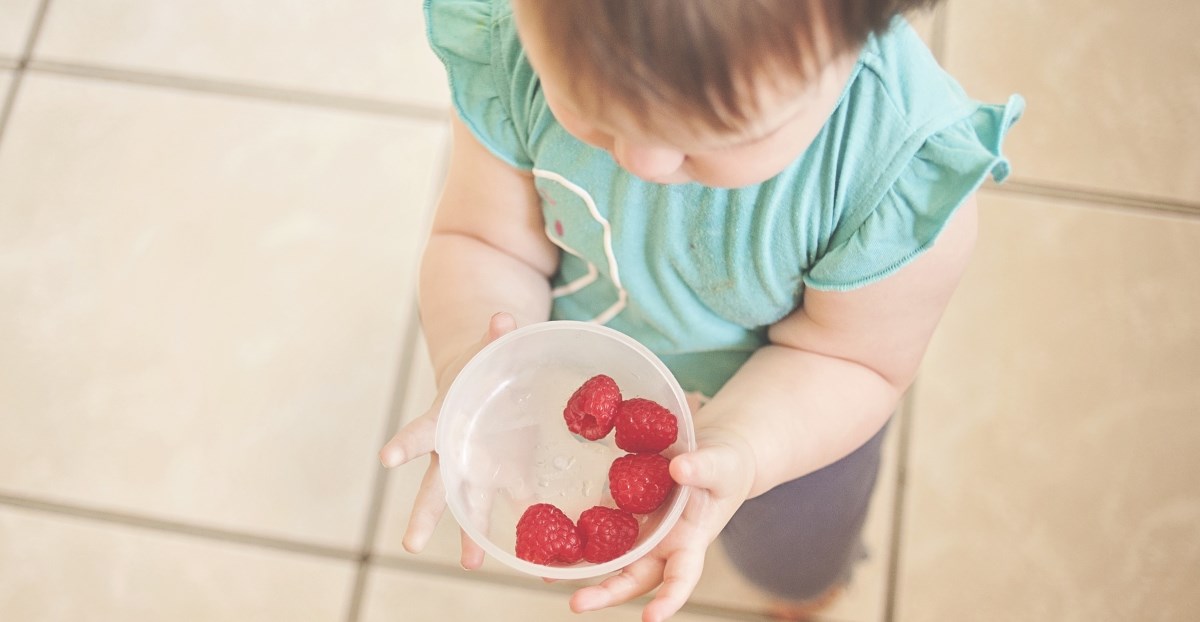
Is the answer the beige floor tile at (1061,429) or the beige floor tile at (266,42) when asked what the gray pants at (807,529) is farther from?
the beige floor tile at (266,42)

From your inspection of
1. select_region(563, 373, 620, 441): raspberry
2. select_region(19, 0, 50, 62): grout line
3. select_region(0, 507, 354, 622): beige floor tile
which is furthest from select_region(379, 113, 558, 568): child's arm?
select_region(19, 0, 50, 62): grout line

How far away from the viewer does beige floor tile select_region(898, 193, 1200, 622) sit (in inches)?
35.4

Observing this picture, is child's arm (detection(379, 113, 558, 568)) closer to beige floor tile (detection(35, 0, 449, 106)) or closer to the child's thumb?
the child's thumb

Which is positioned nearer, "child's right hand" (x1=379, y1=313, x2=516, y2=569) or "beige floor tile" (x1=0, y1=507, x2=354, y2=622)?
"child's right hand" (x1=379, y1=313, x2=516, y2=569)

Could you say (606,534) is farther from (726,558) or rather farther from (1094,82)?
(1094,82)

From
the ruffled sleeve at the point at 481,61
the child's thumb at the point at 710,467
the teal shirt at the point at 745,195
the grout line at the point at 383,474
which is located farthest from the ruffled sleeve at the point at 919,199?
the grout line at the point at 383,474

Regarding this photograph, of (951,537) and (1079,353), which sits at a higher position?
(1079,353)

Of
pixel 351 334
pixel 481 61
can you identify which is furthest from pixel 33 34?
pixel 481 61

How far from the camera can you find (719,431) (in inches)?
24.6

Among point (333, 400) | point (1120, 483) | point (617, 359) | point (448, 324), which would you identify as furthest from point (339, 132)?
point (1120, 483)

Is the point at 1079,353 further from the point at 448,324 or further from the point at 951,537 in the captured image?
the point at 448,324

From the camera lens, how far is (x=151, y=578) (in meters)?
0.95

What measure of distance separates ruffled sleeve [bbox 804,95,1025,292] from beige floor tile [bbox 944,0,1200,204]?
0.49 meters

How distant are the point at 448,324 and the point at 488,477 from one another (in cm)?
16
